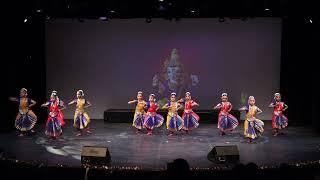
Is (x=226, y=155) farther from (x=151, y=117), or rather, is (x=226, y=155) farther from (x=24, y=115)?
(x=24, y=115)

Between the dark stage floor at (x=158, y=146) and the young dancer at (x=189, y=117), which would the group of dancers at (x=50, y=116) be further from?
the young dancer at (x=189, y=117)

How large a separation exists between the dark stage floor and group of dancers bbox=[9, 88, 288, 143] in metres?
0.22

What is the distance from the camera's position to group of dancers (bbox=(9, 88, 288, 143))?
10.7m

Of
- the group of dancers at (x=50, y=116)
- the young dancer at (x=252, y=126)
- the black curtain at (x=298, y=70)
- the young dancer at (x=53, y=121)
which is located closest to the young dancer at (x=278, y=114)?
the young dancer at (x=252, y=126)

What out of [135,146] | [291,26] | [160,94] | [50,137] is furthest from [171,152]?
[291,26]

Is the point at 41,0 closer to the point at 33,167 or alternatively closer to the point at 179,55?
the point at 179,55

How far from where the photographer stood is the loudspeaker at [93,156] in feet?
24.3

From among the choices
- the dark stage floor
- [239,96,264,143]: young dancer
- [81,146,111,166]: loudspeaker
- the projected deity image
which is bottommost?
the dark stage floor

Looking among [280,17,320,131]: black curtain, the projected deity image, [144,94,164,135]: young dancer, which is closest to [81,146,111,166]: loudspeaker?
[144,94,164,135]: young dancer

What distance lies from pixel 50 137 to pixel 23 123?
726 mm

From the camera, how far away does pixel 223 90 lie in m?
13.5

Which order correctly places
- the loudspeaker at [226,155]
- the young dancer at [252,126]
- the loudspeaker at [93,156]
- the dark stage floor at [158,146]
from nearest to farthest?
the loudspeaker at [93,156] → the loudspeaker at [226,155] → the dark stage floor at [158,146] → the young dancer at [252,126]

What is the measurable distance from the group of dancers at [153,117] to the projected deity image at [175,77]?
1918 millimetres

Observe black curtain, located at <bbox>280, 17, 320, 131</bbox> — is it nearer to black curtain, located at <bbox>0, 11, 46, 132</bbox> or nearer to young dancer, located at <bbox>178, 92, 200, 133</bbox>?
young dancer, located at <bbox>178, 92, 200, 133</bbox>
